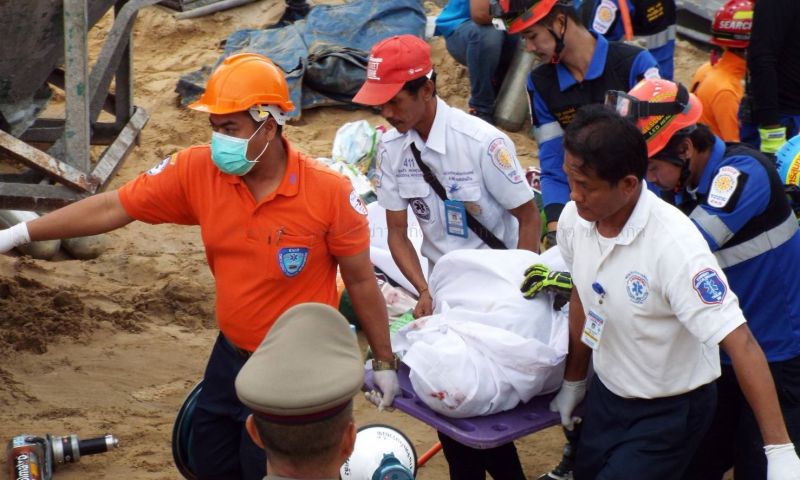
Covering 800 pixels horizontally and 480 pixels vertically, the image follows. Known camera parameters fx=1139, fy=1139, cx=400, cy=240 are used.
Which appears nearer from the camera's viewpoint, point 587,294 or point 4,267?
point 587,294

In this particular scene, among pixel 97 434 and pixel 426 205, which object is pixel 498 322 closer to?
pixel 426 205

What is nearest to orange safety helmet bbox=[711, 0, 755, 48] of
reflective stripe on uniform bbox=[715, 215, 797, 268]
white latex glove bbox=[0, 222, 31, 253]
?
reflective stripe on uniform bbox=[715, 215, 797, 268]

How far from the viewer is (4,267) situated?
6.83 metres

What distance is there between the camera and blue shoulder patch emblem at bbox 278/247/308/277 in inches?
146


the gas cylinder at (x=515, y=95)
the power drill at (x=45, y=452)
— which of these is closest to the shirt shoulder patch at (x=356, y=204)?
the power drill at (x=45, y=452)

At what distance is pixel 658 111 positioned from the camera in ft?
12.5

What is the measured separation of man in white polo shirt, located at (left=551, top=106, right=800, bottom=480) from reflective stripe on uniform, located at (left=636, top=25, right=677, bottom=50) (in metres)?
3.50

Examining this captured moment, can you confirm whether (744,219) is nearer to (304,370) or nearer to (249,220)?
(249,220)

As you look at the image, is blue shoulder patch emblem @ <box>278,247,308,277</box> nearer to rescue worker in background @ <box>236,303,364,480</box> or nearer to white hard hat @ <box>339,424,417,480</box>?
white hard hat @ <box>339,424,417,480</box>

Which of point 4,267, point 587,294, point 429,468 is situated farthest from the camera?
point 4,267

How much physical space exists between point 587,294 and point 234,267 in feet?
3.81

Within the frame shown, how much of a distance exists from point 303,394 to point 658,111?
2023mm

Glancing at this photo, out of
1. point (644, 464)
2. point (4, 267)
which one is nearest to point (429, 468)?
point (644, 464)

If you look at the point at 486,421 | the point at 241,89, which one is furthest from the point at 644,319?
the point at 241,89
